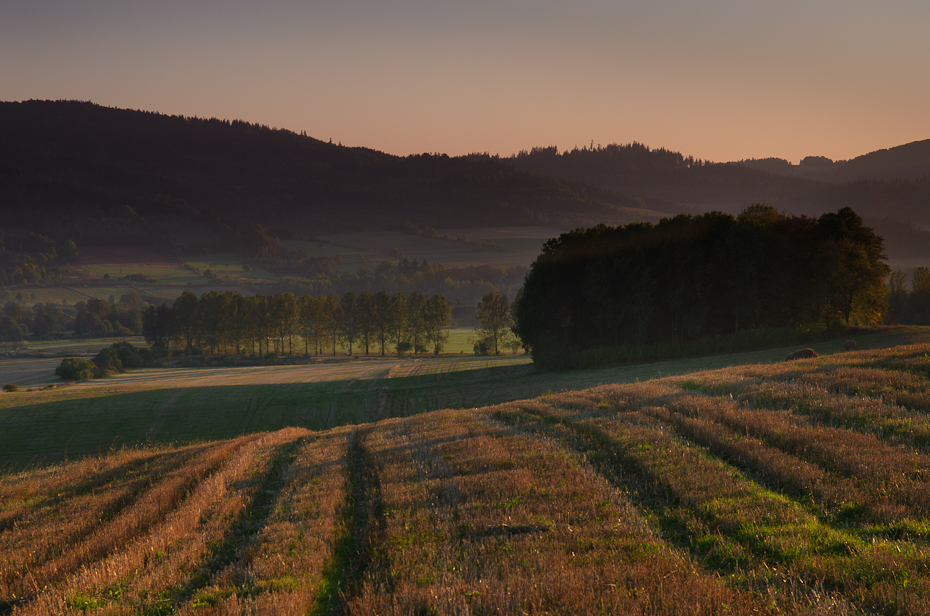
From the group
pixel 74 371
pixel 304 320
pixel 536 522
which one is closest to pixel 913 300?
pixel 304 320

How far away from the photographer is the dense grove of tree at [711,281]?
60688 mm

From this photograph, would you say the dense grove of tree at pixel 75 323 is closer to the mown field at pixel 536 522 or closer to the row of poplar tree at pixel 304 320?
the row of poplar tree at pixel 304 320

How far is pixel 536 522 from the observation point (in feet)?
31.0

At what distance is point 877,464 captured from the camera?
415 inches

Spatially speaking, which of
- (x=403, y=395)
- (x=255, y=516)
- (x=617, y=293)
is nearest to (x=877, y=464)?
(x=255, y=516)

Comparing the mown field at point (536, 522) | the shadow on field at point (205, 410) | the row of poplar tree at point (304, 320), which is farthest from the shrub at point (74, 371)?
the mown field at point (536, 522)

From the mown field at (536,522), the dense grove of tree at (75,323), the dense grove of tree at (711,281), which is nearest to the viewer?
the mown field at (536,522)

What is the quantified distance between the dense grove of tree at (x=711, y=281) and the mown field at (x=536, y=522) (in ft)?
154

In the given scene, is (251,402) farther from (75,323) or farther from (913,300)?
(75,323)

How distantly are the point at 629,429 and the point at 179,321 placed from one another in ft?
441

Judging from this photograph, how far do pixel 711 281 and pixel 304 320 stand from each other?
93855 mm

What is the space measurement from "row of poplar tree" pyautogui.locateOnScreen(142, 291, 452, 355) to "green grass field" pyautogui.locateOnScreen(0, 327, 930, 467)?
57173 mm

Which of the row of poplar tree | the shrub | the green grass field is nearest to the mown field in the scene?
the green grass field

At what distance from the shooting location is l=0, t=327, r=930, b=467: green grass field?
137ft
